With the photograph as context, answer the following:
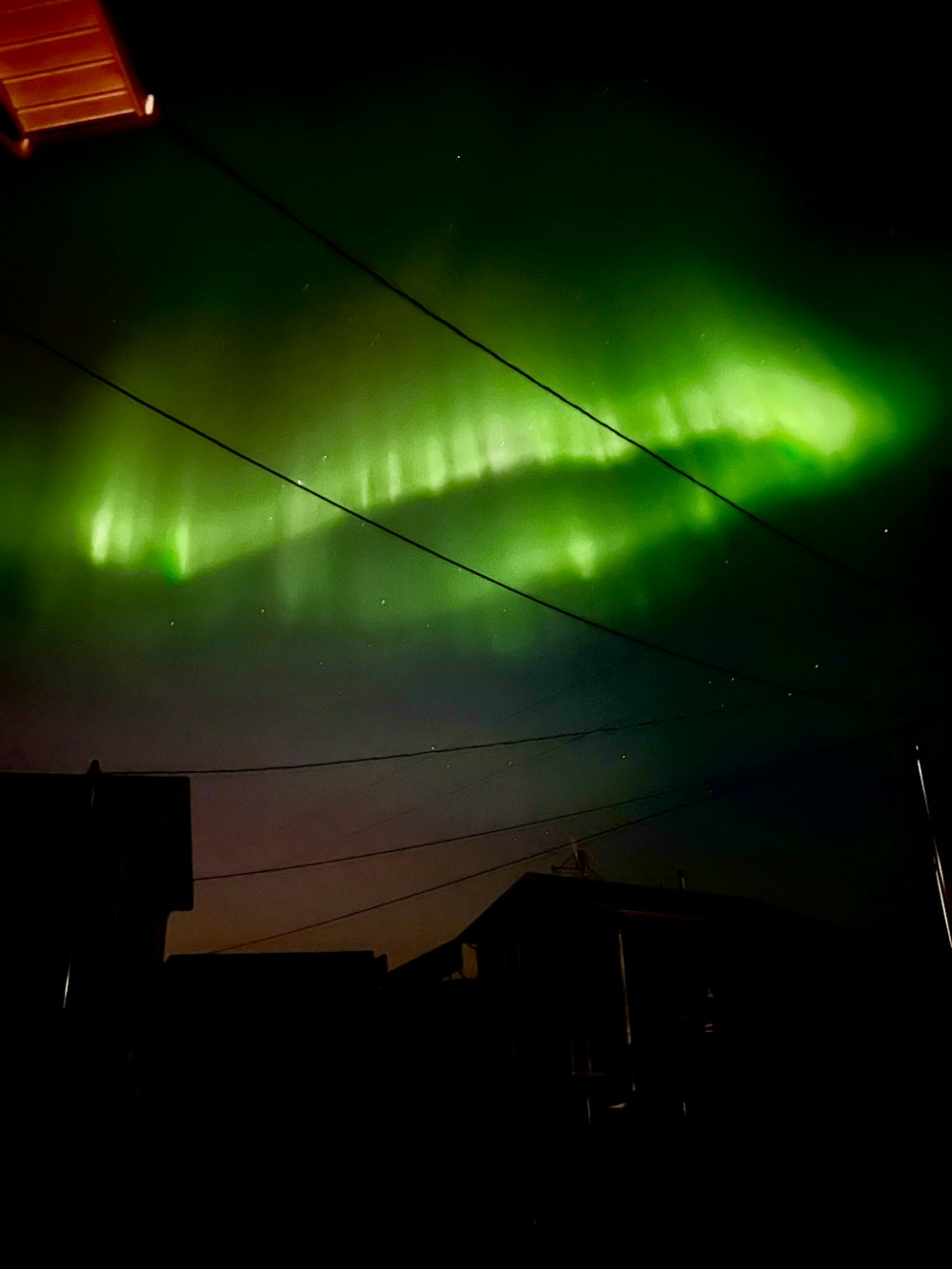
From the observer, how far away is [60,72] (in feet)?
7.95

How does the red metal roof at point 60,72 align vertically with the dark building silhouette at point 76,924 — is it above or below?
above

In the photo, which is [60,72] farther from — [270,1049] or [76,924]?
[270,1049]

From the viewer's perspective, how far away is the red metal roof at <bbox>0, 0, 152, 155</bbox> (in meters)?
2.31

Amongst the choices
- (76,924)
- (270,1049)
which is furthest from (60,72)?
(270,1049)

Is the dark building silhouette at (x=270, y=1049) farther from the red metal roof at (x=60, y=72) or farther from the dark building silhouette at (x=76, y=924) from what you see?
the red metal roof at (x=60, y=72)

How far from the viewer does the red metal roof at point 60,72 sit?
2.31m

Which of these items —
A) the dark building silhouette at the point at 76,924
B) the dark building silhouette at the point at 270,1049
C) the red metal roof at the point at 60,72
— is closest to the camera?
the red metal roof at the point at 60,72

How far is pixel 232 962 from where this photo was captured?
21.6 metres

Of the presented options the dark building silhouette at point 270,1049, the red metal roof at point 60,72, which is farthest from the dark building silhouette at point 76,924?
the red metal roof at point 60,72

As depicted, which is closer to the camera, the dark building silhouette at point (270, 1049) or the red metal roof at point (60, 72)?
the red metal roof at point (60, 72)

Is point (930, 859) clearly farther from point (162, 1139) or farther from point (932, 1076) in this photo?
point (162, 1139)

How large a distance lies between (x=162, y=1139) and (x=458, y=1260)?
8473 mm

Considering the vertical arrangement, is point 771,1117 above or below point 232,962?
below

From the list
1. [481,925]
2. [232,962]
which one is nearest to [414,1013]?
[481,925]
